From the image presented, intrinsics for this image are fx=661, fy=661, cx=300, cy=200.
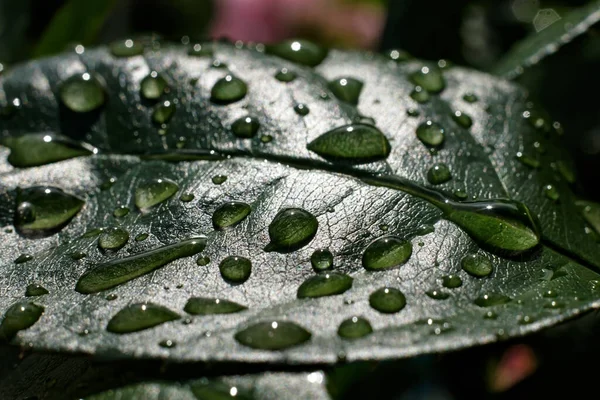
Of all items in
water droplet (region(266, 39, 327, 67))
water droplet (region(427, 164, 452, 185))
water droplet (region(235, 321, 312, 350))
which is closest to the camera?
water droplet (region(235, 321, 312, 350))

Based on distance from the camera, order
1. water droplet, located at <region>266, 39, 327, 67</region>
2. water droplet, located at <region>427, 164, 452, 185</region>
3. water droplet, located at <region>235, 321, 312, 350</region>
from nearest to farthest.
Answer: water droplet, located at <region>235, 321, 312, 350</region> → water droplet, located at <region>427, 164, 452, 185</region> → water droplet, located at <region>266, 39, 327, 67</region>

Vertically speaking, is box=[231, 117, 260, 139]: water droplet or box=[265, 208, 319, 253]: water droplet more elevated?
box=[231, 117, 260, 139]: water droplet

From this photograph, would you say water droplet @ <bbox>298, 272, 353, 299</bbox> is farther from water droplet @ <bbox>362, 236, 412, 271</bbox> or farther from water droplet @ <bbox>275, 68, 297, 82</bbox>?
water droplet @ <bbox>275, 68, 297, 82</bbox>

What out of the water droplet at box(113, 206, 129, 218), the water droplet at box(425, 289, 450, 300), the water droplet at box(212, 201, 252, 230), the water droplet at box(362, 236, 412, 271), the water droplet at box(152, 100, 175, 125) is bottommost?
the water droplet at box(425, 289, 450, 300)

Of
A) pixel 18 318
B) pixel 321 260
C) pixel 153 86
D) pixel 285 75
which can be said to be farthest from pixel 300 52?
pixel 18 318

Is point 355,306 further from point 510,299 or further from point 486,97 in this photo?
point 486,97

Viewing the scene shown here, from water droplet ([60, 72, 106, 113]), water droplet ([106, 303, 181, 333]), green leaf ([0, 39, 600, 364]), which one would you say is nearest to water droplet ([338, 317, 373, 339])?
green leaf ([0, 39, 600, 364])

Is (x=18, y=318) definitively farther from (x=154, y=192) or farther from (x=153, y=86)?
(x=153, y=86)

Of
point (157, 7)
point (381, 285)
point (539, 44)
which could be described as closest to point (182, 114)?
point (381, 285)
